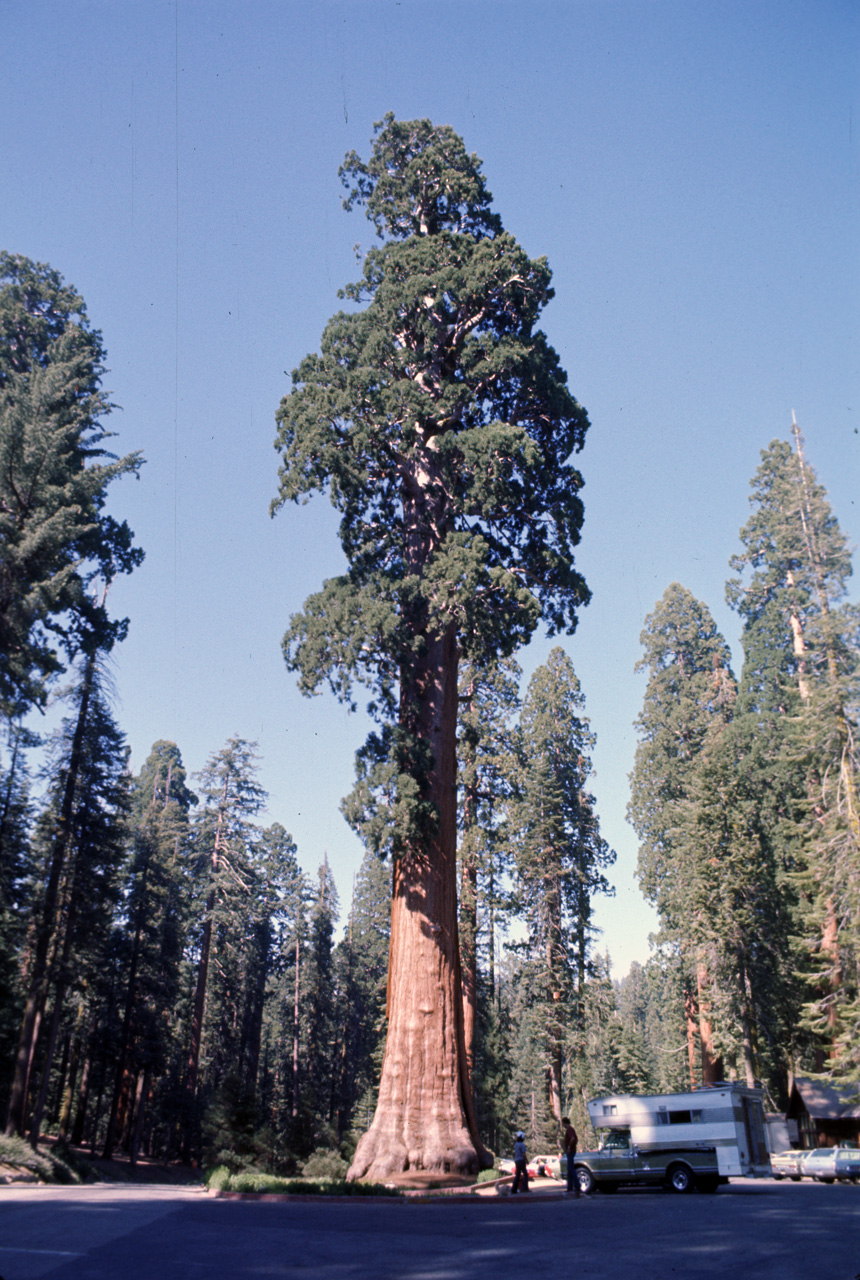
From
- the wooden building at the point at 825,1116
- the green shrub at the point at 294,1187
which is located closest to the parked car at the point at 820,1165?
the wooden building at the point at 825,1116

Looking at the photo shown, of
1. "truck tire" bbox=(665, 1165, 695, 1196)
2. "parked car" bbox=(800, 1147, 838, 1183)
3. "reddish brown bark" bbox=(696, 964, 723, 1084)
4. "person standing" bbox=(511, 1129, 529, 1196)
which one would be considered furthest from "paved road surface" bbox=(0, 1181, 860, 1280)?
"reddish brown bark" bbox=(696, 964, 723, 1084)

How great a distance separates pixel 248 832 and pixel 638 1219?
1437 inches

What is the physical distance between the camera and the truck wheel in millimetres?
20797

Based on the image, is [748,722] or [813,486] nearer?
[813,486]

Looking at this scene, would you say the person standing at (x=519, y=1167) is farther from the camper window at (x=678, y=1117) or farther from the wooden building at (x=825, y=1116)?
the wooden building at (x=825, y=1116)

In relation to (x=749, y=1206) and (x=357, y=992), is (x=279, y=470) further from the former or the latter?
(x=357, y=992)

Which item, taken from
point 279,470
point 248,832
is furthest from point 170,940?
point 279,470

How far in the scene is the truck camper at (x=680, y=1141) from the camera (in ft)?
67.5

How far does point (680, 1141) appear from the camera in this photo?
2105 centimetres

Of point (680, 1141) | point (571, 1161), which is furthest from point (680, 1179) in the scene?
point (571, 1161)

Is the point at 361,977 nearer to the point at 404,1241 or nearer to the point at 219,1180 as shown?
the point at 219,1180

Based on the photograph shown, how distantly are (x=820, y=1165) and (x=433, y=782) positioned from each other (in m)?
22.6

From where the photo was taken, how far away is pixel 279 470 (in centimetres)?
1978

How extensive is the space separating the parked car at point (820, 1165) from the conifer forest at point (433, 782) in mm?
3226
